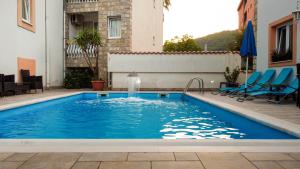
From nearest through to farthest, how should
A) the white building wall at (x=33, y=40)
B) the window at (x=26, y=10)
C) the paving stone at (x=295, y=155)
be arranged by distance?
the paving stone at (x=295, y=155) → the white building wall at (x=33, y=40) → the window at (x=26, y=10)

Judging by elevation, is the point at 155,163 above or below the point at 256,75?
below

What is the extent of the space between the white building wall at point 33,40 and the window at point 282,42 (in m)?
10.9

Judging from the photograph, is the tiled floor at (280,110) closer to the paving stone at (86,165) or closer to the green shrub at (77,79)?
the paving stone at (86,165)

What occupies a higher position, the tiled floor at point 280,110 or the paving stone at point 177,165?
the tiled floor at point 280,110

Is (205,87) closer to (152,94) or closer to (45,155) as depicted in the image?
(152,94)

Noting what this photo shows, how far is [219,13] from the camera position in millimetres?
61031

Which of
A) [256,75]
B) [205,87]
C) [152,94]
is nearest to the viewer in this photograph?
[256,75]

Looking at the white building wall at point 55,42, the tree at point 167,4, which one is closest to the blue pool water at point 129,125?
the white building wall at point 55,42

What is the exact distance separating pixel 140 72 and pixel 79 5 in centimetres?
615

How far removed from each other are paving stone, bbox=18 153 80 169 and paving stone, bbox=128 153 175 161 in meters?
0.63

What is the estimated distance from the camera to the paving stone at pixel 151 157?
315 cm

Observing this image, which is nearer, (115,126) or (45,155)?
(45,155)

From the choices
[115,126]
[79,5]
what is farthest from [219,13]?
[115,126]

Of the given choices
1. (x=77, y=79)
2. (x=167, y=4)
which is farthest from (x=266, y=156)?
(x=167, y=4)
